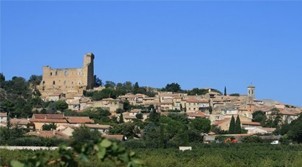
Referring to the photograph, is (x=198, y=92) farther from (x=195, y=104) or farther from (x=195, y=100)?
(x=195, y=104)

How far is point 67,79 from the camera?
104 metres

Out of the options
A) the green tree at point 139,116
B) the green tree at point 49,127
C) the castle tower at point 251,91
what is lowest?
the green tree at point 49,127

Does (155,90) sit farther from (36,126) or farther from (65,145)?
(65,145)

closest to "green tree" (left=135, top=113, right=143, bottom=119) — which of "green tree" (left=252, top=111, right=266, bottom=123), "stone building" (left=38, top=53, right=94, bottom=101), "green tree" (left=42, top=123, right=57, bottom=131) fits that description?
"green tree" (left=42, top=123, right=57, bottom=131)

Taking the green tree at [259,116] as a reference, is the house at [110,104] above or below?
above

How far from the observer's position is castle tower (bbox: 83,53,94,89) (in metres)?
103

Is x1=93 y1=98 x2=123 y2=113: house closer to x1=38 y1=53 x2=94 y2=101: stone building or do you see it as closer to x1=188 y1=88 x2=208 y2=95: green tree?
x1=38 y1=53 x2=94 y2=101: stone building

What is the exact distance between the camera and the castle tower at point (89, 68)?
338 feet

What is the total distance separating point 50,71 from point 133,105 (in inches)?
930

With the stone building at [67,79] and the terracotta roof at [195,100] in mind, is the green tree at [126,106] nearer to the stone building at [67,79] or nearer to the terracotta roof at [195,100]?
the terracotta roof at [195,100]

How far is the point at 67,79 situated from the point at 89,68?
408 cm

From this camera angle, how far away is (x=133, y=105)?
86.6 metres

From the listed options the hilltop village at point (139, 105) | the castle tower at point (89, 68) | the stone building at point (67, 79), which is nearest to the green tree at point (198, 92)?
the hilltop village at point (139, 105)

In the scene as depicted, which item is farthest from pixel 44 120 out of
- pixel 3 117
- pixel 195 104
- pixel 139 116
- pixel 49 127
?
pixel 195 104
